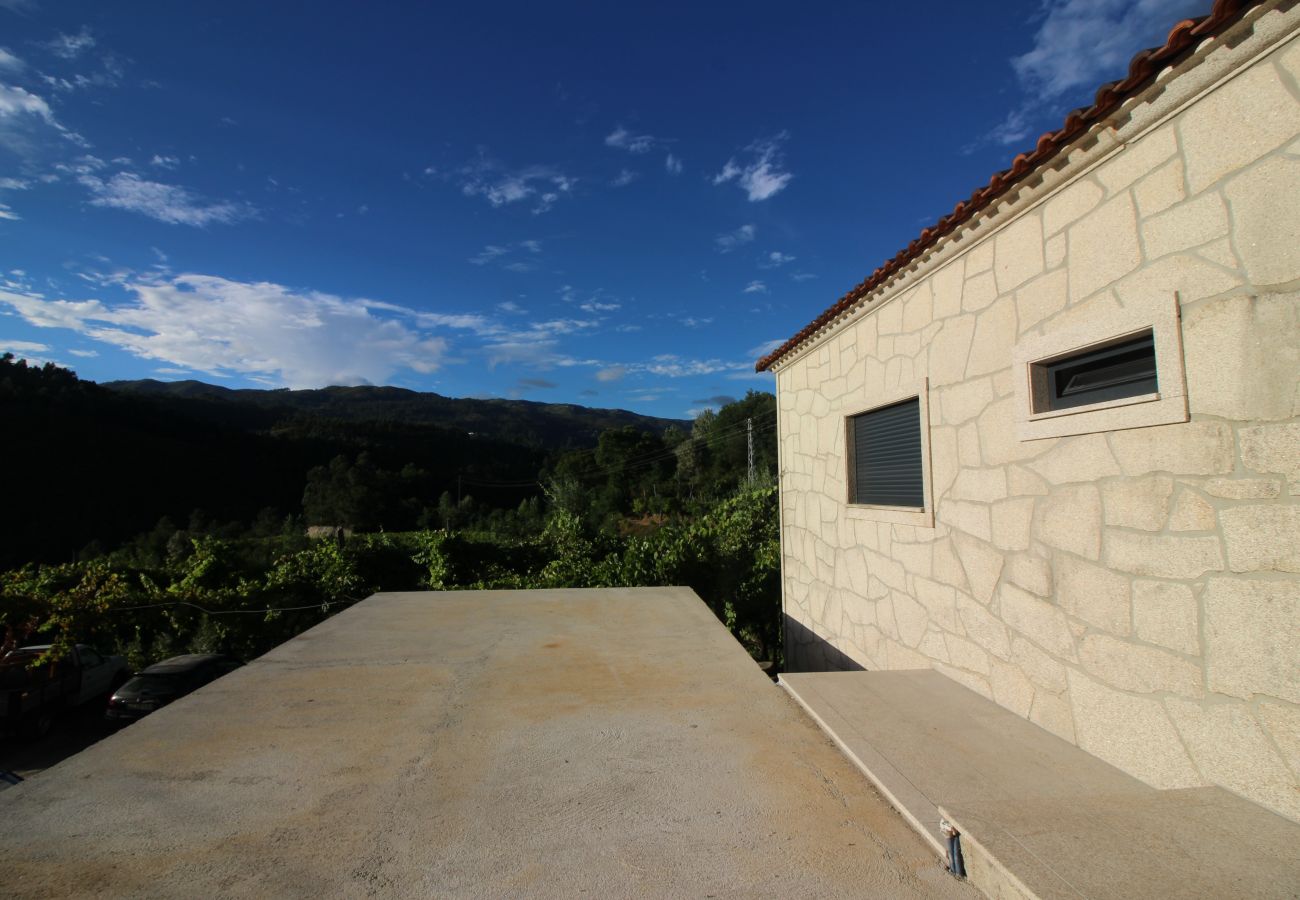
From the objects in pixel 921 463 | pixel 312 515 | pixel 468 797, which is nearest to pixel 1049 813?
pixel 468 797

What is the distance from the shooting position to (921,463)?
4.26 metres

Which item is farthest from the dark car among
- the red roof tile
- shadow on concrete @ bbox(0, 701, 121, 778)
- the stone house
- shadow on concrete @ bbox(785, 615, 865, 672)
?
the red roof tile

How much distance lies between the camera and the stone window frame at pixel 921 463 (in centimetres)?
403

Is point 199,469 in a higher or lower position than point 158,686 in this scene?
higher

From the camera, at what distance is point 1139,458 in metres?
2.45

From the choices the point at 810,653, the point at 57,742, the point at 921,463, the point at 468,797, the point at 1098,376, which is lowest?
the point at 57,742

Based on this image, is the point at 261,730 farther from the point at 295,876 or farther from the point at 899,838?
the point at 899,838

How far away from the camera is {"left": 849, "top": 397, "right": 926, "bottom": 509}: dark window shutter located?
438 centimetres

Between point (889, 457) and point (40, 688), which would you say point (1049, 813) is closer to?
point (889, 457)

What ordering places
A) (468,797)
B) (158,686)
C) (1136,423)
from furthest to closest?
(158,686)
(1136,423)
(468,797)

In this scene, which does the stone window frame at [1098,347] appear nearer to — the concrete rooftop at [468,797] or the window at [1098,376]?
the window at [1098,376]

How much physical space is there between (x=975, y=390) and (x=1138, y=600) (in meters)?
1.46

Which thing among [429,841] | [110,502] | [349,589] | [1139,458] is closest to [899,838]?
[429,841]

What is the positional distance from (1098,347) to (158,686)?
13514mm
